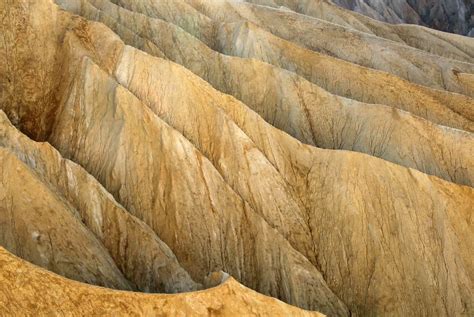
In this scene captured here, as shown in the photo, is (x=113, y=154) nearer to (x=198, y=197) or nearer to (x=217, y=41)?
(x=198, y=197)

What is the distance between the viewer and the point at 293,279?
518 inches

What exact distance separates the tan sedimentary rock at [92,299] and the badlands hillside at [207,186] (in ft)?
0.08

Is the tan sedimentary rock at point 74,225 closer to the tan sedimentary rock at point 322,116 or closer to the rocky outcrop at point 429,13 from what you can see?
the tan sedimentary rock at point 322,116

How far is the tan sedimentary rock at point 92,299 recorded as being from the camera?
8.32m

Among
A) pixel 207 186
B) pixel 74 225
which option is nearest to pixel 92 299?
pixel 74 225

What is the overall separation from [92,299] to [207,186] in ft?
19.1

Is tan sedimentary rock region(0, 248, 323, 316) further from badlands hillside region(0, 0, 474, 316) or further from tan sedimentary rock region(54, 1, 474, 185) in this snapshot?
tan sedimentary rock region(54, 1, 474, 185)

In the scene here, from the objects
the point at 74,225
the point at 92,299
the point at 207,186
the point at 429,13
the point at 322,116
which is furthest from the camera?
the point at 429,13

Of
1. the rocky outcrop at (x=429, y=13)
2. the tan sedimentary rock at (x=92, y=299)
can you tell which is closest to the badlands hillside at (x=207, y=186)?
the tan sedimentary rock at (x=92, y=299)

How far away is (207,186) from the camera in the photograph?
14.1 m

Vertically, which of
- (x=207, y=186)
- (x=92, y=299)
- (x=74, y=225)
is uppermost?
(x=92, y=299)

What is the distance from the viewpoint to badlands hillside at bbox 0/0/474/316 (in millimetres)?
10344

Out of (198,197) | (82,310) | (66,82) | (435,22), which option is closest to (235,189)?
(198,197)

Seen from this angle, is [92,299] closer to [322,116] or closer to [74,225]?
[74,225]
